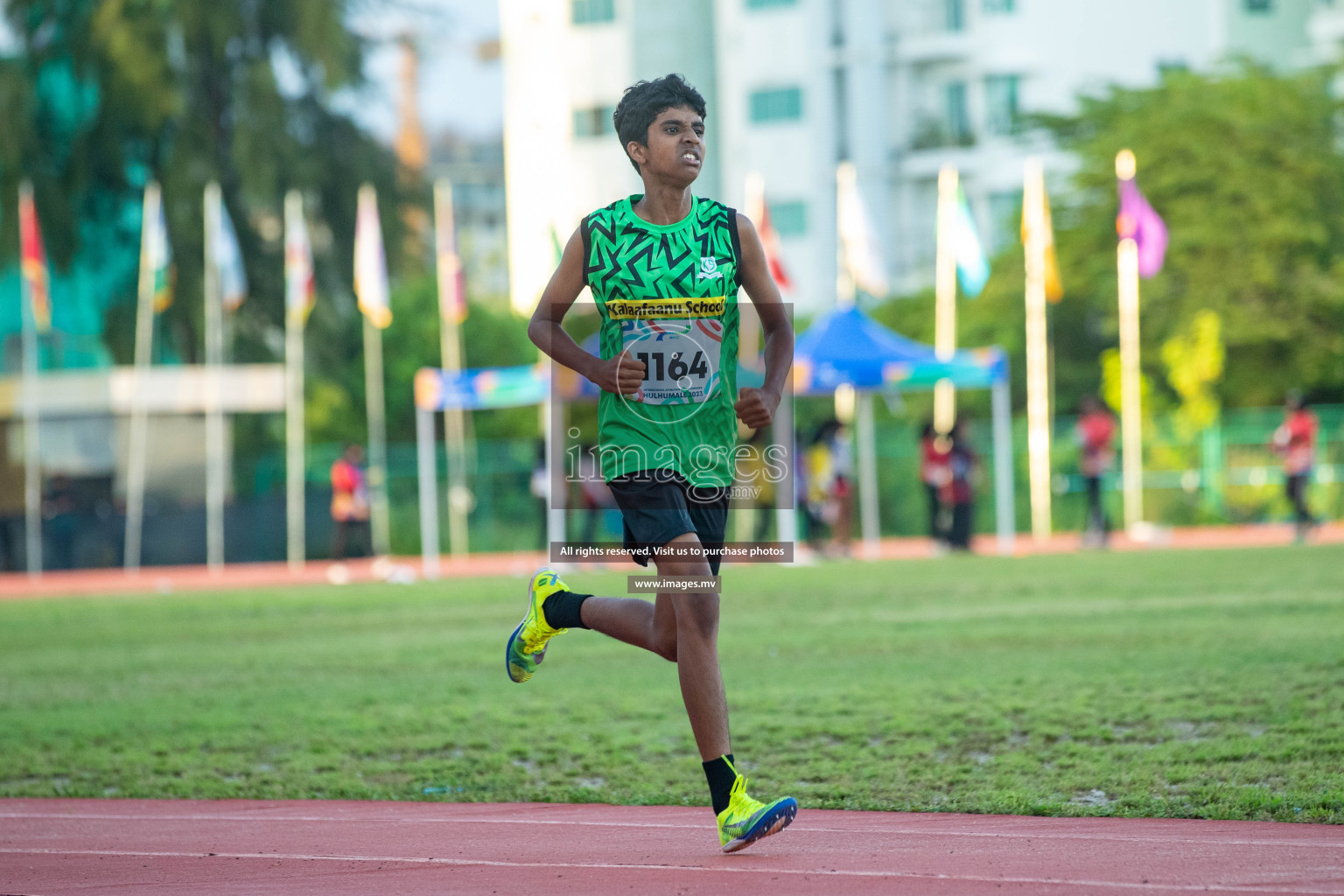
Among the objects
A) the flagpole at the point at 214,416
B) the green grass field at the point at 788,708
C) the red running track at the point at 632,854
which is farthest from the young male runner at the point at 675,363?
the flagpole at the point at 214,416

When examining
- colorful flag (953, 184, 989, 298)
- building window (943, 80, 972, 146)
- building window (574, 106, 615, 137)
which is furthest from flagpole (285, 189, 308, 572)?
building window (943, 80, 972, 146)

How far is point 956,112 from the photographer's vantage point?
2208 inches

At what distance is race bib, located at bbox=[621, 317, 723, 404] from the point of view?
5281 mm

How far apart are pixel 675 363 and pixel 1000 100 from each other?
5206cm

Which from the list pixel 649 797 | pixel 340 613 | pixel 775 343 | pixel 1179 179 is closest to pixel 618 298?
pixel 775 343

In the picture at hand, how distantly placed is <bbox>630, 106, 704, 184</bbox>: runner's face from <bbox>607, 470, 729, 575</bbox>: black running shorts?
911mm

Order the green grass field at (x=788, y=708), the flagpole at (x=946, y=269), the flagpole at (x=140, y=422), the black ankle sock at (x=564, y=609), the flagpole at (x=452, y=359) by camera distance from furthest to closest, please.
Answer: the flagpole at (x=140, y=422), the flagpole at (x=452, y=359), the flagpole at (x=946, y=269), the green grass field at (x=788, y=708), the black ankle sock at (x=564, y=609)

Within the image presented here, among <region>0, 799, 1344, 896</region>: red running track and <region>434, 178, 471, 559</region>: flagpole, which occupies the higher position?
Result: <region>434, 178, 471, 559</region>: flagpole

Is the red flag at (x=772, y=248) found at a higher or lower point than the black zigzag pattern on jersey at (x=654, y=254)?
higher

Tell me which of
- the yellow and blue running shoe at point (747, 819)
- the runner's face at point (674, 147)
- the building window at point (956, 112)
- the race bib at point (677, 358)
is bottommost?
the yellow and blue running shoe at point (747, 819)

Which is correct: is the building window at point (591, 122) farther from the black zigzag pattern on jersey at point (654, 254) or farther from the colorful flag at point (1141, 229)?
the black zigzag pattern on jersey at point (654, 254)

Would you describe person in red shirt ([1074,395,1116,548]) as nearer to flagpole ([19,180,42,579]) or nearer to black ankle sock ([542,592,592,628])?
flagpole ([19,180,42,579])

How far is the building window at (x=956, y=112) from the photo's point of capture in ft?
183

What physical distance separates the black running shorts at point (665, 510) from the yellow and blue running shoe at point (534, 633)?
0.53 metres
